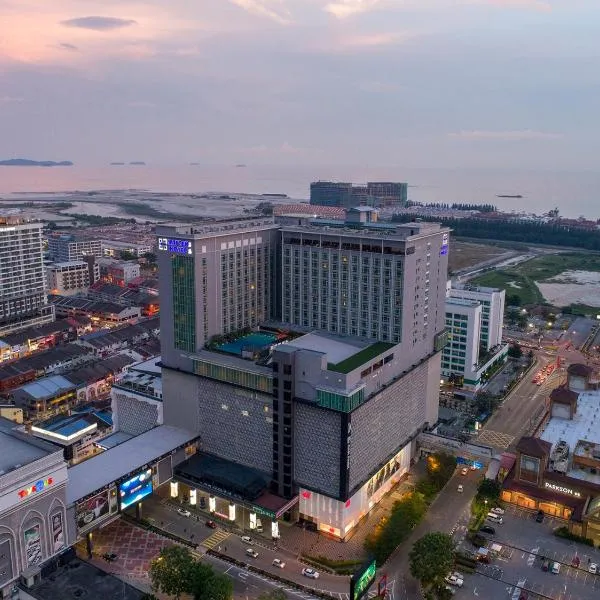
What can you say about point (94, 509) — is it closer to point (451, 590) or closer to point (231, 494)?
point (231, 494)

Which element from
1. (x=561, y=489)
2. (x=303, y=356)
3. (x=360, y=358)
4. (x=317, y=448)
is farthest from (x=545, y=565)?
(x=303, y=356)

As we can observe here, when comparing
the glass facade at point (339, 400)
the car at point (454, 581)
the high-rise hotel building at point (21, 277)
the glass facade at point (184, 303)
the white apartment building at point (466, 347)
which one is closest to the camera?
the car at point (454, 581)

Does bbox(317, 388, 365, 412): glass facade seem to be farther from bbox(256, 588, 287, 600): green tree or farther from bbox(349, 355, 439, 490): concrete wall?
bbox(256, 588, 287, 600): green tree

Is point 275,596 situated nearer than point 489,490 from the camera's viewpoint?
Yes

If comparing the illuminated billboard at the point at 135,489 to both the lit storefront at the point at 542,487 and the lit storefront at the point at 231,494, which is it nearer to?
the lit storefront at the point at 231,494

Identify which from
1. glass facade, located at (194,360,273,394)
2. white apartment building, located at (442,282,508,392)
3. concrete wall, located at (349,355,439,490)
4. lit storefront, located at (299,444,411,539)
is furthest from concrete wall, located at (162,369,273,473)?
white apartment building, located at (442,282,508,392)

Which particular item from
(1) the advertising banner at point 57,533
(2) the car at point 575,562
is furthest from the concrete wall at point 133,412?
(2) the car at point 575,562
